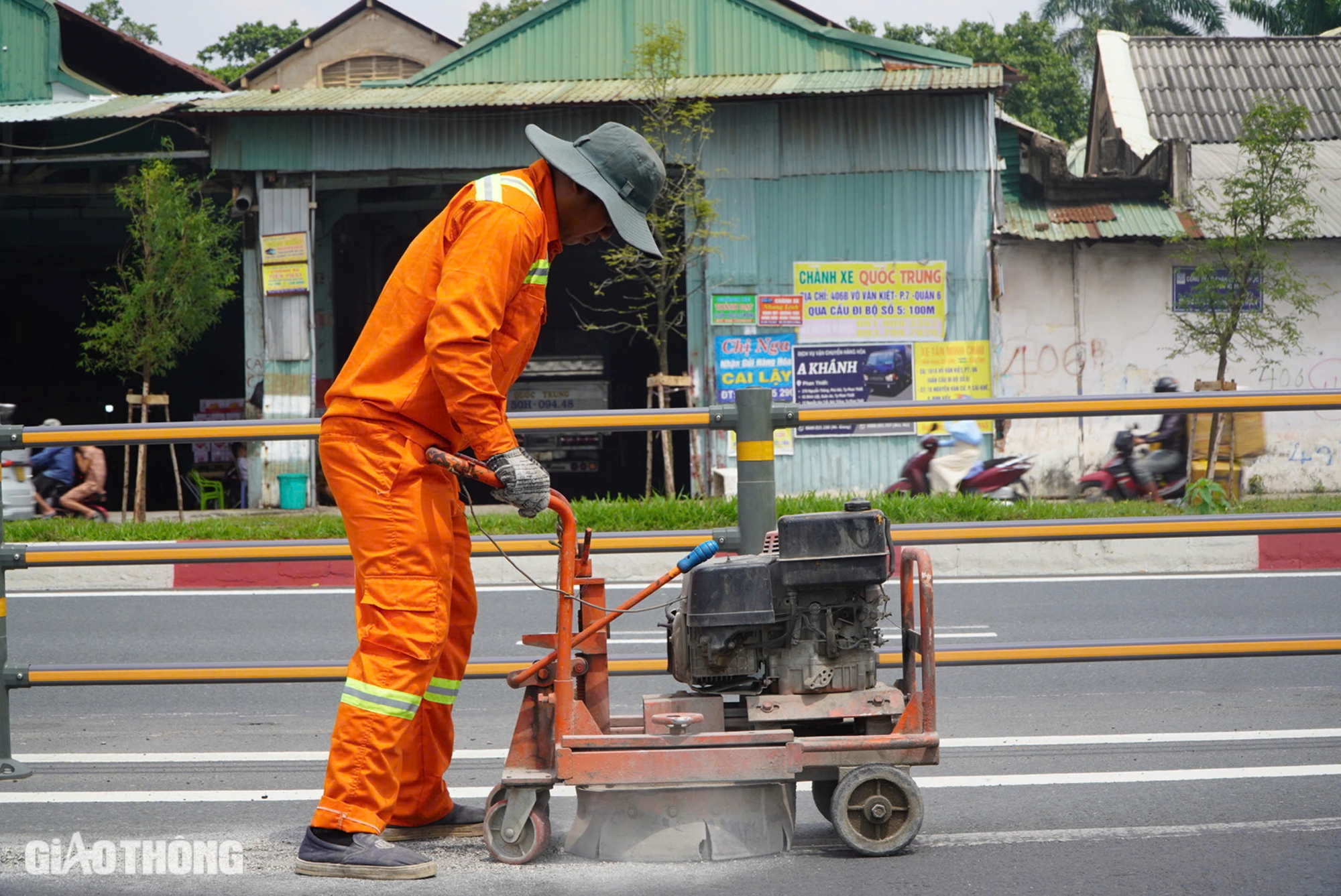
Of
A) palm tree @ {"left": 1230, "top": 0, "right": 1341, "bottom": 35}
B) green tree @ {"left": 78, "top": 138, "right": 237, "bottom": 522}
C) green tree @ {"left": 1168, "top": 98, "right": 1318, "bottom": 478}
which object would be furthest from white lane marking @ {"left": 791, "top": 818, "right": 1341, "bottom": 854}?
palm tree @ {"left": 1230, "top": 0, "right": 1341, "bottom": 35}

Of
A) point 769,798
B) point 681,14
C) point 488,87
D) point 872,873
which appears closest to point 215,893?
point 769,798

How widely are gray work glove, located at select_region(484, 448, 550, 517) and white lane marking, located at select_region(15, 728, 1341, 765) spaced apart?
171 centimetres

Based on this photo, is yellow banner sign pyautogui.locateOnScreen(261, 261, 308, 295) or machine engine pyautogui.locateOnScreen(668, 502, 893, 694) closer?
machine engine pyautogui.locateOnScreen(668, 502, 893, 694)

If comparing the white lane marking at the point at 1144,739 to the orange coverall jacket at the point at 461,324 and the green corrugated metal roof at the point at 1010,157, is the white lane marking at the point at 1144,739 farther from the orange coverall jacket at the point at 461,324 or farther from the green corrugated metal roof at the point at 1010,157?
the green corrugated metal roof at the point at 1010,157

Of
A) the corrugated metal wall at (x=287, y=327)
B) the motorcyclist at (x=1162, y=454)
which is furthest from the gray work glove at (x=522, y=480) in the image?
the corrugated metal wall at (x=287, y=327)

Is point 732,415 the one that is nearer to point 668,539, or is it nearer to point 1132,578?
point 668,539

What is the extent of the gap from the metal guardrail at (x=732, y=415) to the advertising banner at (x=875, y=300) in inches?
426

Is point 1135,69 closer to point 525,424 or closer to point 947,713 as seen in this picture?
point 947,713

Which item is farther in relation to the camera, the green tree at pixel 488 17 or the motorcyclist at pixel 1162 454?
the green tree at pixel 488 17

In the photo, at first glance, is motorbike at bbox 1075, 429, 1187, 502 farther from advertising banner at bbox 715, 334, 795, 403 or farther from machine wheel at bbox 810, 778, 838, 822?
machine wheel at bbox 810, 778, 838, 822

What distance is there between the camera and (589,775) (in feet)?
10.6

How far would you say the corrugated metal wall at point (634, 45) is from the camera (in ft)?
53.9

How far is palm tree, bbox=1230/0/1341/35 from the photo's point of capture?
92.4 ft

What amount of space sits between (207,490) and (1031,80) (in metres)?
26.2
